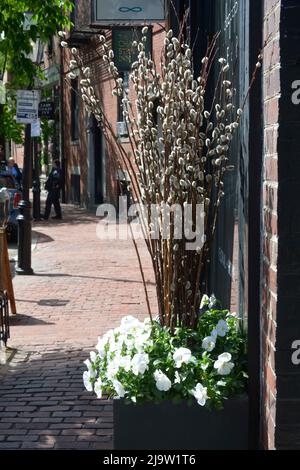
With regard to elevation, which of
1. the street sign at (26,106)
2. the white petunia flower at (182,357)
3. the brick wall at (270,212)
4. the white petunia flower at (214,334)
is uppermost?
the street sign at (26,106)

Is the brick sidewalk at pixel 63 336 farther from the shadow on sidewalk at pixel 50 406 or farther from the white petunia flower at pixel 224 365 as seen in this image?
the white petunia flower at pixel 224 365

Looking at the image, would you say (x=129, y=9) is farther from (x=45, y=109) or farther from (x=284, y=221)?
(x=45, y=109)

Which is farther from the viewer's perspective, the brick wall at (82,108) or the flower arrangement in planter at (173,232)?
the brick wall at (82,108)

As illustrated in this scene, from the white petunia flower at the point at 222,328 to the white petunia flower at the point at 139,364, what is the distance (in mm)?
428

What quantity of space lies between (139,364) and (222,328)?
1.67 ft

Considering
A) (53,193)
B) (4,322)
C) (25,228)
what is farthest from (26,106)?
(53,193)

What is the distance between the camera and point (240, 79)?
4152 millimetres

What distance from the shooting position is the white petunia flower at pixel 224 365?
3.60 metres

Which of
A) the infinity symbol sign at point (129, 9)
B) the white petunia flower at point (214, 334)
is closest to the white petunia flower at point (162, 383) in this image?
the white petunia flower at point (214, 334)

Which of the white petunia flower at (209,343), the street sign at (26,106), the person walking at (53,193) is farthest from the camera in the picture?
the person walking at (53,193)

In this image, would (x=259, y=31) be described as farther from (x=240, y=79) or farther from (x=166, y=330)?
(x=166, y=330)

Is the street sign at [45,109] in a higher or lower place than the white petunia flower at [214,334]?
higher
